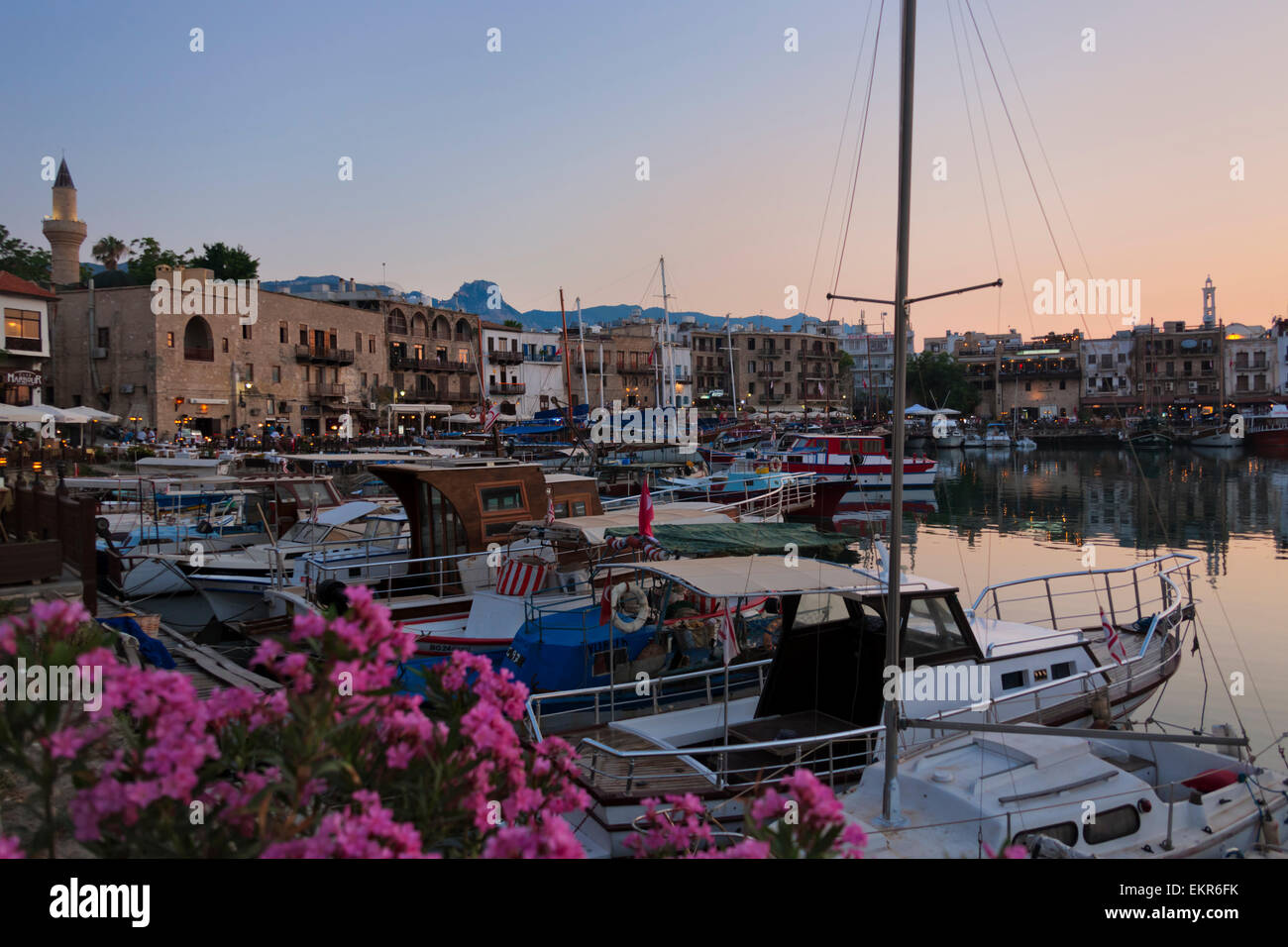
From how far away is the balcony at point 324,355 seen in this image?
62.7 metres

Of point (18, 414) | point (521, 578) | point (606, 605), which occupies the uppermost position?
point (18, 414)

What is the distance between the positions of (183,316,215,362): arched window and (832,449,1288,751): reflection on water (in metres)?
40.6

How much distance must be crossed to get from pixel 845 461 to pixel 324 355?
127 feet

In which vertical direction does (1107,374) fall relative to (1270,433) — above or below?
above

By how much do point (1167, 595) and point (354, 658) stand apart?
1470 centimetres

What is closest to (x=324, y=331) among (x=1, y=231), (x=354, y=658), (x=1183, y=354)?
(x=1, y=231)

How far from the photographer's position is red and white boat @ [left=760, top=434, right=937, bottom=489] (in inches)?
2016

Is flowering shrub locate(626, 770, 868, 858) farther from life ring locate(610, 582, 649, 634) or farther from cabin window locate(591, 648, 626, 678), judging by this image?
cabin window locate(591, 648, 626, 678)

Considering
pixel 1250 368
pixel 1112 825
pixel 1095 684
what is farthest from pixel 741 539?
pixel 1250 368

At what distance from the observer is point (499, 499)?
17.4 m

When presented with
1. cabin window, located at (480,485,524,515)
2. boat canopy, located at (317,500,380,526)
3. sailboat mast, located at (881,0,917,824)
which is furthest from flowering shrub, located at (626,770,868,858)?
boat canopy, located at (317,500,380,526)

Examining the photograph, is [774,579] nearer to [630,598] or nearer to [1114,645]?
[630,598]
